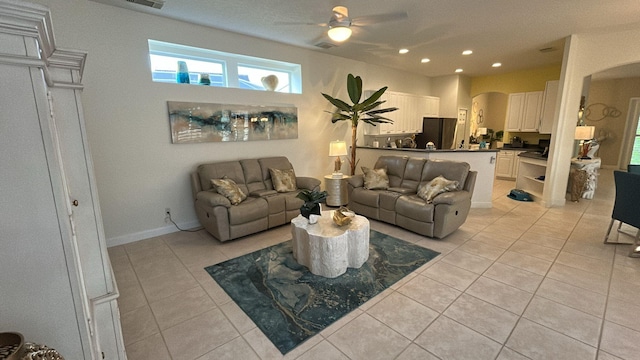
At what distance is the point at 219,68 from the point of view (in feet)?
13.9

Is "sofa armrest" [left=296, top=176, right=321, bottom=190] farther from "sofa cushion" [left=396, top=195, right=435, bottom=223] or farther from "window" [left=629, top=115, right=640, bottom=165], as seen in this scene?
"window" [left=629, top=115, right=640, bottom=165]

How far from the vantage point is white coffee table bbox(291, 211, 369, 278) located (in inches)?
105

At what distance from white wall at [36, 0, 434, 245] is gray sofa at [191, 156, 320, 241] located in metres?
0.29

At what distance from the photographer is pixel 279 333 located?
2.02 m

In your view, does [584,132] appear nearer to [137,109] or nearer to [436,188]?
[436,188]

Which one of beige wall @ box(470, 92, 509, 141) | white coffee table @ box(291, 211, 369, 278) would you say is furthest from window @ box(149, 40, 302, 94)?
beige wall @ box(470, 92, 509, 141)

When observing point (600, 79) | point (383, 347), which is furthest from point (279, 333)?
point (600, 79)

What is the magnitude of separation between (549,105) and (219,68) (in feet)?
23.1

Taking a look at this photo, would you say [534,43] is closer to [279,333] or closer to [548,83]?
[548,83]

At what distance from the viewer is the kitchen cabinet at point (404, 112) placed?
20.6 feet

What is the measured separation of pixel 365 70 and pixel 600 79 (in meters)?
7.40

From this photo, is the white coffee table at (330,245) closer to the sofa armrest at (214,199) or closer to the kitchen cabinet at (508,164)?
the sofa armrest at (214,199)

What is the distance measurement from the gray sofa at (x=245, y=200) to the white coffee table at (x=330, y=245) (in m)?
0.89

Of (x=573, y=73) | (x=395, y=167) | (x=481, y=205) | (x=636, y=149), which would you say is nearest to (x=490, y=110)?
(x=636, y=149)
